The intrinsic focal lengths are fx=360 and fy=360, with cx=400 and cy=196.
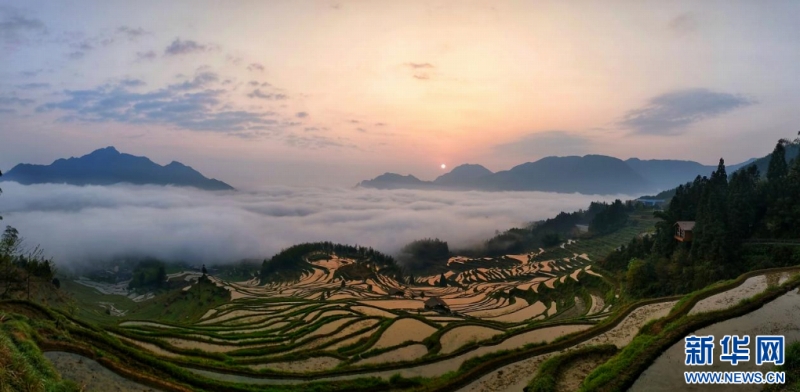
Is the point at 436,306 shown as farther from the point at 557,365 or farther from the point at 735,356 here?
the point at 735,356

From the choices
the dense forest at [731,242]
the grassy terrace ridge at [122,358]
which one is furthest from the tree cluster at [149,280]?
the dense forest at [731,242]

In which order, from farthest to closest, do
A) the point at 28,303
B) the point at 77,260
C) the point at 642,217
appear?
the point at 77,260
the point at 642,217
the point at 28,303

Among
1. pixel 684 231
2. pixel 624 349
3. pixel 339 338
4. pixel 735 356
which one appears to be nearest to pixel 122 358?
pixel 339 338

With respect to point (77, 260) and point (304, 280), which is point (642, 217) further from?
point (77, 260)

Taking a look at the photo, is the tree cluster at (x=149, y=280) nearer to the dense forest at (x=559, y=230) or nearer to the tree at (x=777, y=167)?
the dense forest at (x=559, y=230)

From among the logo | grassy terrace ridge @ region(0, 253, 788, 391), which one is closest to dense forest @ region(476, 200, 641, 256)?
grassy terrace ridge @ region(0, 253, 788, 391)

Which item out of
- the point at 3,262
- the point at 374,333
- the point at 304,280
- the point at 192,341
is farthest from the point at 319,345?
the point at 304,280
